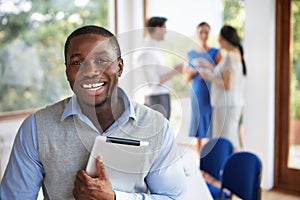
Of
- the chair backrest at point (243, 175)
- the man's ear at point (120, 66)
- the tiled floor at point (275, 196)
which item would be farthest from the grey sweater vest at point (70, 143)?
the tiled floor at point (275, 196)

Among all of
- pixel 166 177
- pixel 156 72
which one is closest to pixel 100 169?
pixel 166 177

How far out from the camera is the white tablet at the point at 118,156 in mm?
909

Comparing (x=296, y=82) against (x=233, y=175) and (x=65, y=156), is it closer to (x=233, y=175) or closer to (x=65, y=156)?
(x=233, y=175)

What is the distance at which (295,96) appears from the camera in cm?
359

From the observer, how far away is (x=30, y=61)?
11.8ft

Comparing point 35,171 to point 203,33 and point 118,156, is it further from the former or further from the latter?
point 203,33

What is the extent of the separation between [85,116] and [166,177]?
0.25 m

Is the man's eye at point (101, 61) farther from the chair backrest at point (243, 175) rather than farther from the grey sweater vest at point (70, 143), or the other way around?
the chair backrest at point (243, 175)

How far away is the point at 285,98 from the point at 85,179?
9.91 feet

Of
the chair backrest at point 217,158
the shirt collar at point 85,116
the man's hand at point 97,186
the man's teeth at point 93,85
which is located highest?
the man's teeth at point 93,85

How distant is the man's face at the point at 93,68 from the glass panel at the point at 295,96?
9.73ft

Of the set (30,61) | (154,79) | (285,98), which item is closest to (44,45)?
(30,61)

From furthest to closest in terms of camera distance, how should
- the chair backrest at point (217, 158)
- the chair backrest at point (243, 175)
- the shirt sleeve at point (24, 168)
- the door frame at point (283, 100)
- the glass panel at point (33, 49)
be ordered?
1. the door frame at point (283, 100)
2. the glass panel at point (33, 49)
3. the chair backrest at point (217, 158)
4. the chair backrest at point (243, 175)
5. the shirt sleeve at point (24, 168)

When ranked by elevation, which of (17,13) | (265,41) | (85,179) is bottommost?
(85,179)
